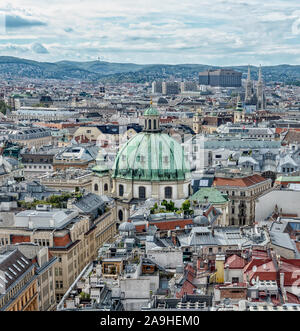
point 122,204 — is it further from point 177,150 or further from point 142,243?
point 142,243

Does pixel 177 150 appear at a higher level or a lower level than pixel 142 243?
higher

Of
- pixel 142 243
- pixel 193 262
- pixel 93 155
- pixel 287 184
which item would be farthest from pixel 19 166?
pixel 193 262

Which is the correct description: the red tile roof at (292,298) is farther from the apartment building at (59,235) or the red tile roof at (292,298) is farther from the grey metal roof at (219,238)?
the apartment building at (59,235)

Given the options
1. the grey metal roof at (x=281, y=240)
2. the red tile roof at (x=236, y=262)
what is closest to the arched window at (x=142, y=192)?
the grey metal roof at (x=281, y=240)

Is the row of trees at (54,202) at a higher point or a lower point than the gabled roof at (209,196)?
higher

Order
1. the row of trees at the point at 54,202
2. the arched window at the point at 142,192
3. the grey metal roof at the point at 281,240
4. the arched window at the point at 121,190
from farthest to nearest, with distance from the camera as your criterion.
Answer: the arched window at the point at 121,190, the arched window at the point at 142,192, the row of trees at the point at 54,202, the grey metal roof at the point at 281,240

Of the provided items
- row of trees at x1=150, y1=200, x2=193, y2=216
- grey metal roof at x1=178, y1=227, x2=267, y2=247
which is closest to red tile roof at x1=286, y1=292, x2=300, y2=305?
grey metal roof at x1=178, y1=227, x2=267, y2=247

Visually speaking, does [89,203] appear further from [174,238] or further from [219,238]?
[219,238]

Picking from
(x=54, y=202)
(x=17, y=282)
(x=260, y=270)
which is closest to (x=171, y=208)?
(x=54, y=202)

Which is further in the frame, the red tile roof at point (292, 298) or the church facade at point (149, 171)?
the church facade at point (149, 171)
